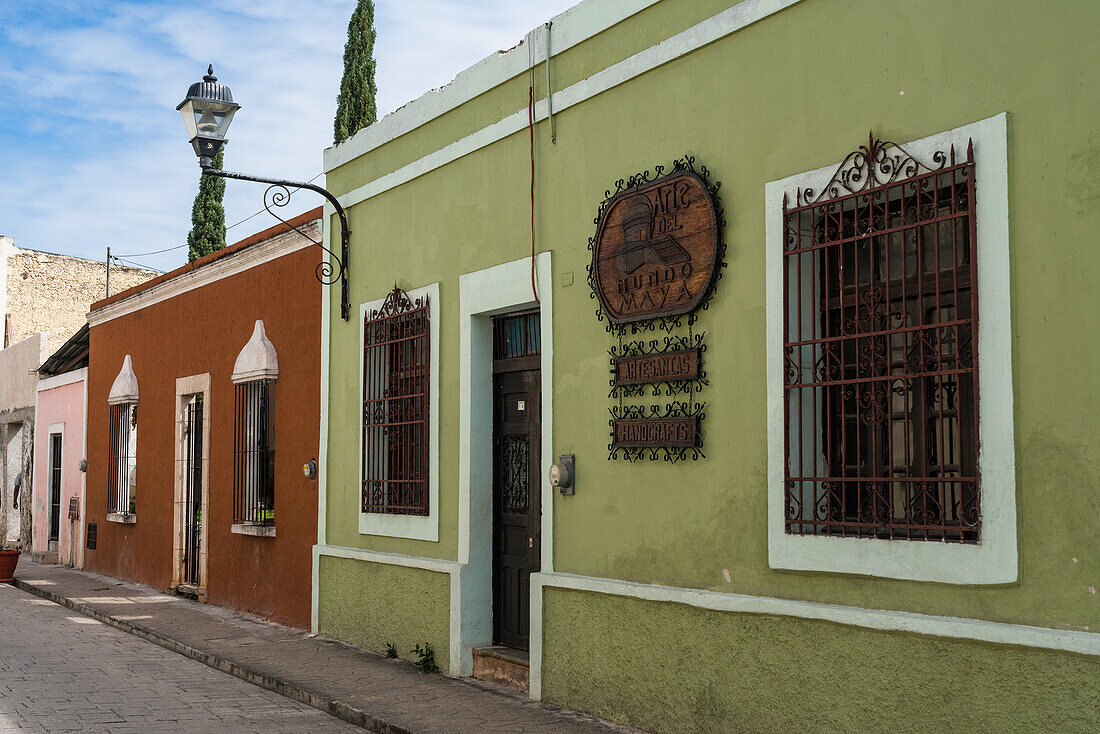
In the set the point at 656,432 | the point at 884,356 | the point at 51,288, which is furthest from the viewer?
the point at 51,288

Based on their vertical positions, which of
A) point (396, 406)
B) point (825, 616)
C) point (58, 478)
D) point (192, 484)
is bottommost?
point (825, 616)

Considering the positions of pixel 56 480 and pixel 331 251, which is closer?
pixel 331 251

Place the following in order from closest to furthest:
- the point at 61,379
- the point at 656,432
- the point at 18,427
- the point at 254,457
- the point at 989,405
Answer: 1. the point at 989,405
2. the point at 656,432
3. the point at 254,457
4. the point at 61,379
5. the point at 18,427

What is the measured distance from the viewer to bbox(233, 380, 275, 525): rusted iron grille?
11.7 meters

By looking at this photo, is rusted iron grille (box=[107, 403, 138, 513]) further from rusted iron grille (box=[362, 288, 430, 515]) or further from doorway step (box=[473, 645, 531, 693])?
doorway step (box=[473, 645, 531, 693])

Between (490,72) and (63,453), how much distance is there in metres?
13.8

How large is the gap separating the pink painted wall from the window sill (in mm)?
7101

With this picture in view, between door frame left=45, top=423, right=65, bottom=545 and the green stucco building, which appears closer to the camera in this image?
the green stucco building

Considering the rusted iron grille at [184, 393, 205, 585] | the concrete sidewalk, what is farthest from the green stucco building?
the rusted iron grille at [184, 393, 205, 585]

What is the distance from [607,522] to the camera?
268 inches

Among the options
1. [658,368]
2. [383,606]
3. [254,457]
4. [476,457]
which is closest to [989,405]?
[658,368]

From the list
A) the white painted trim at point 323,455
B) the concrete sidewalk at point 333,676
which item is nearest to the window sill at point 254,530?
the concrete sidewalk at point 333,676

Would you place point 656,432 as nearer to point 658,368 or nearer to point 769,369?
point 658,368

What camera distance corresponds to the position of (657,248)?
6469 mm
